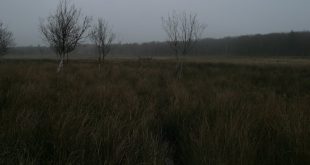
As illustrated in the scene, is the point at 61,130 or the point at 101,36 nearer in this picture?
the point at 61,130

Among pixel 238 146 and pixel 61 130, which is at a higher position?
pixel 61 130

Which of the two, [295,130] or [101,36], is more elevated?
[101,36]

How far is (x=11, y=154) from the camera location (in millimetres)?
2027

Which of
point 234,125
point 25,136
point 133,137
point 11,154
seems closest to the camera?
point 11,154

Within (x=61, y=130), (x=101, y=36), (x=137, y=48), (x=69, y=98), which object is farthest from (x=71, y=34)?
(x=137, y=48)

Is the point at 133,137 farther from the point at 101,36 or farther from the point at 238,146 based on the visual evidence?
the point at 101,36

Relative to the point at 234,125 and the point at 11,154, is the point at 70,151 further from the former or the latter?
the point at 234,125

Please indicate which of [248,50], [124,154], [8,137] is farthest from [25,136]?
[248,50]

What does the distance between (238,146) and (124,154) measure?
3.84ft

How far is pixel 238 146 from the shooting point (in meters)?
2.46

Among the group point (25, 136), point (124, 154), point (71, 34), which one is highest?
point (71, 34)

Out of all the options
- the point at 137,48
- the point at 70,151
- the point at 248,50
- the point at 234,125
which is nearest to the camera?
Result: the point at 70,151

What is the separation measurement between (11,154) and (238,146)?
2.13m

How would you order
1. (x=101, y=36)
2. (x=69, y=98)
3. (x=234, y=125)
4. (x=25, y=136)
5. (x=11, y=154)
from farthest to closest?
(x=101, y=36) < (x=69, y=98) < (x=234, y=125) < (x=25, y=136) < (x=11, y=154)
